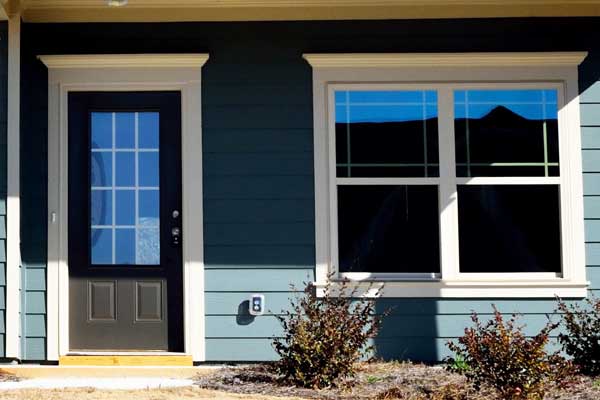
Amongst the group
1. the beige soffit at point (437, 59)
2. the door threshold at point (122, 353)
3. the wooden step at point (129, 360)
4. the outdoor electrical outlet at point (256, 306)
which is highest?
the beige soffit at point (437, 59)

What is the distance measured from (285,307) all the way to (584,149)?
8.22 ft

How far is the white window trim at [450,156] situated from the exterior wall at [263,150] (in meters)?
0.08

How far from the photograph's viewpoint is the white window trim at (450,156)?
6.36 m

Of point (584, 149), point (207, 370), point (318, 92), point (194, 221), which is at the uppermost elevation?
point (318, 92)

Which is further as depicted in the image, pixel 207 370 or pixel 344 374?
pixel 207 370

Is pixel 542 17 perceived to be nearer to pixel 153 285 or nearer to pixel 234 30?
pixel 234 30

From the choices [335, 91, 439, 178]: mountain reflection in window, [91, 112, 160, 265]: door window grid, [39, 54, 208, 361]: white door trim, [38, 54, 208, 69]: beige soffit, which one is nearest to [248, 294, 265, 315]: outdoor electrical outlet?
[39, 54, 208, 361]: white door trim

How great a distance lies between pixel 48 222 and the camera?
636cm

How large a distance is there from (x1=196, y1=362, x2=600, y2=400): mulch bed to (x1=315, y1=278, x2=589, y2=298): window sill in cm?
53

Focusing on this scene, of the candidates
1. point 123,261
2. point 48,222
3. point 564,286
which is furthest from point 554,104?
point 48,222

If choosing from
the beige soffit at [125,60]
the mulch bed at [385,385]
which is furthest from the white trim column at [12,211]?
the mulch bed at [385,385]

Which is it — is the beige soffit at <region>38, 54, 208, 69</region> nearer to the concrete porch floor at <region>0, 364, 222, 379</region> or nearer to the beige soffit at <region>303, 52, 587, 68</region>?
the beige soffit at <region>303, 52, 587, 68</region>

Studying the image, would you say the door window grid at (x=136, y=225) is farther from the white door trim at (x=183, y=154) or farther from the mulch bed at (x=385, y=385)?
the mulch bed at (x=385, y=385)

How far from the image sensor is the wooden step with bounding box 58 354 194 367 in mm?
6281
